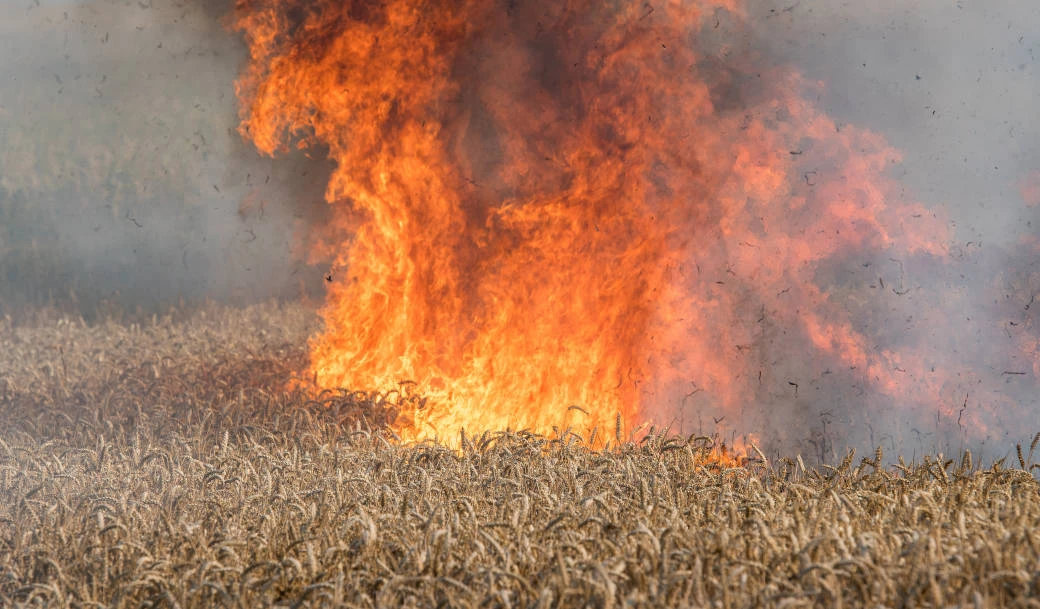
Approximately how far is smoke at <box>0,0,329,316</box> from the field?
1106 centimetres

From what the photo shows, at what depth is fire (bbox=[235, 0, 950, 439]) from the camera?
27.5ft

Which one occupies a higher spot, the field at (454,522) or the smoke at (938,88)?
the smoke at (938,88)

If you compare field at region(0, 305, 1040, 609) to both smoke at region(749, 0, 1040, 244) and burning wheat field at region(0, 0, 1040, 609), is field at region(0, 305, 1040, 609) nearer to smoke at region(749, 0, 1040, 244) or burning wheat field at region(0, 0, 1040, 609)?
burning wheat field at region(0, 0, 1040, 609)

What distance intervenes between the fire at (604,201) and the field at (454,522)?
84 cm

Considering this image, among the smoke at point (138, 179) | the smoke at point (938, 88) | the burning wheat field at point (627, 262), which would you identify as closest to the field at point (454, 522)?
the burning wheat field at point (627, 262)

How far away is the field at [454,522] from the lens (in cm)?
403

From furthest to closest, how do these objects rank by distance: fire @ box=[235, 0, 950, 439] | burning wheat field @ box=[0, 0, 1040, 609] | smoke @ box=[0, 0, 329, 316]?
1. smoke @ box=[0, 0, 329, 316]
2. fire @ box=[235, 0, 950, 439]
3. burning wheat field @ box=[0, 0, 1040, 609]

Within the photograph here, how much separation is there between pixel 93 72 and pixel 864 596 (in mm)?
23169

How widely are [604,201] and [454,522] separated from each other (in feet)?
13.4

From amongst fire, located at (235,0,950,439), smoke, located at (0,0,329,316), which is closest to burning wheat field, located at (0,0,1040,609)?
fire, located at (235,0,950,439)

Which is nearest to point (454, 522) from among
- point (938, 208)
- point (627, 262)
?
point (627, 262)

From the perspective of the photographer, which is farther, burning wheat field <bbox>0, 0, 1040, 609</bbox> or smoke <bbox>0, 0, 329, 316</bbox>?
smoke <bbox>0, 0, 329, 316</bbox>

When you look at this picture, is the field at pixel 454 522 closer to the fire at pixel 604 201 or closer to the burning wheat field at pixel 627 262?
the burning wheat field at pixel 627 262

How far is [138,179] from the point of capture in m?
21.1
